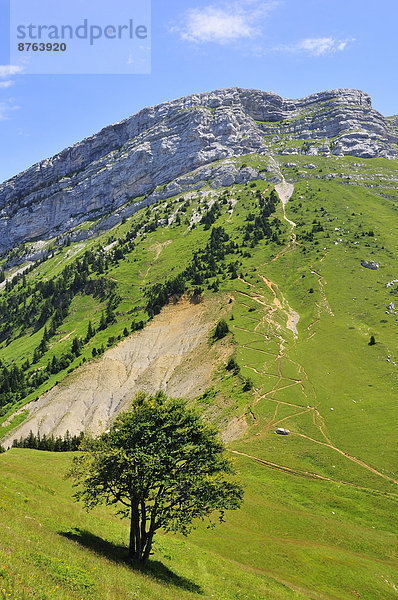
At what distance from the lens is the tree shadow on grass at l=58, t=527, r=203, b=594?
25.3 metres

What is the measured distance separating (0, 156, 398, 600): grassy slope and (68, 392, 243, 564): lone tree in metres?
3.87

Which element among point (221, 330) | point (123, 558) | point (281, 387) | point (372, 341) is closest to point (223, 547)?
point (123, 558)

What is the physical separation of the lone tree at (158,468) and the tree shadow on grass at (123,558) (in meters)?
1.18

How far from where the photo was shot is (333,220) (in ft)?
617

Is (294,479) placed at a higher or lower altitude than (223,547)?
lower

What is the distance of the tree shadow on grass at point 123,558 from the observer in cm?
2534

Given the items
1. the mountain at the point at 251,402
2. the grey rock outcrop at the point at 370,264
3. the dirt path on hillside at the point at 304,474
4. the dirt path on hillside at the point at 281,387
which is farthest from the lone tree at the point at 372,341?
the grey rock outcrop at the point at 370,264

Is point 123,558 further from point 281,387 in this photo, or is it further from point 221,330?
point 221,330

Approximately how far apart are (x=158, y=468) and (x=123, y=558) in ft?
26.1

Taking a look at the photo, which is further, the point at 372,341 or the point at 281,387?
the point at 372,341

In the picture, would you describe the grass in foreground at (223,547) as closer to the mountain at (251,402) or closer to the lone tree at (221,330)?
the mountain at (251,402)

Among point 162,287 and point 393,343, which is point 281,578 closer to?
point 393,343

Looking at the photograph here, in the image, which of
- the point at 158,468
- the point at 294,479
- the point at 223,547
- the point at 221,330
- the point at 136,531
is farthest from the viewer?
the point at 221,330

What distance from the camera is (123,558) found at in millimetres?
26891
